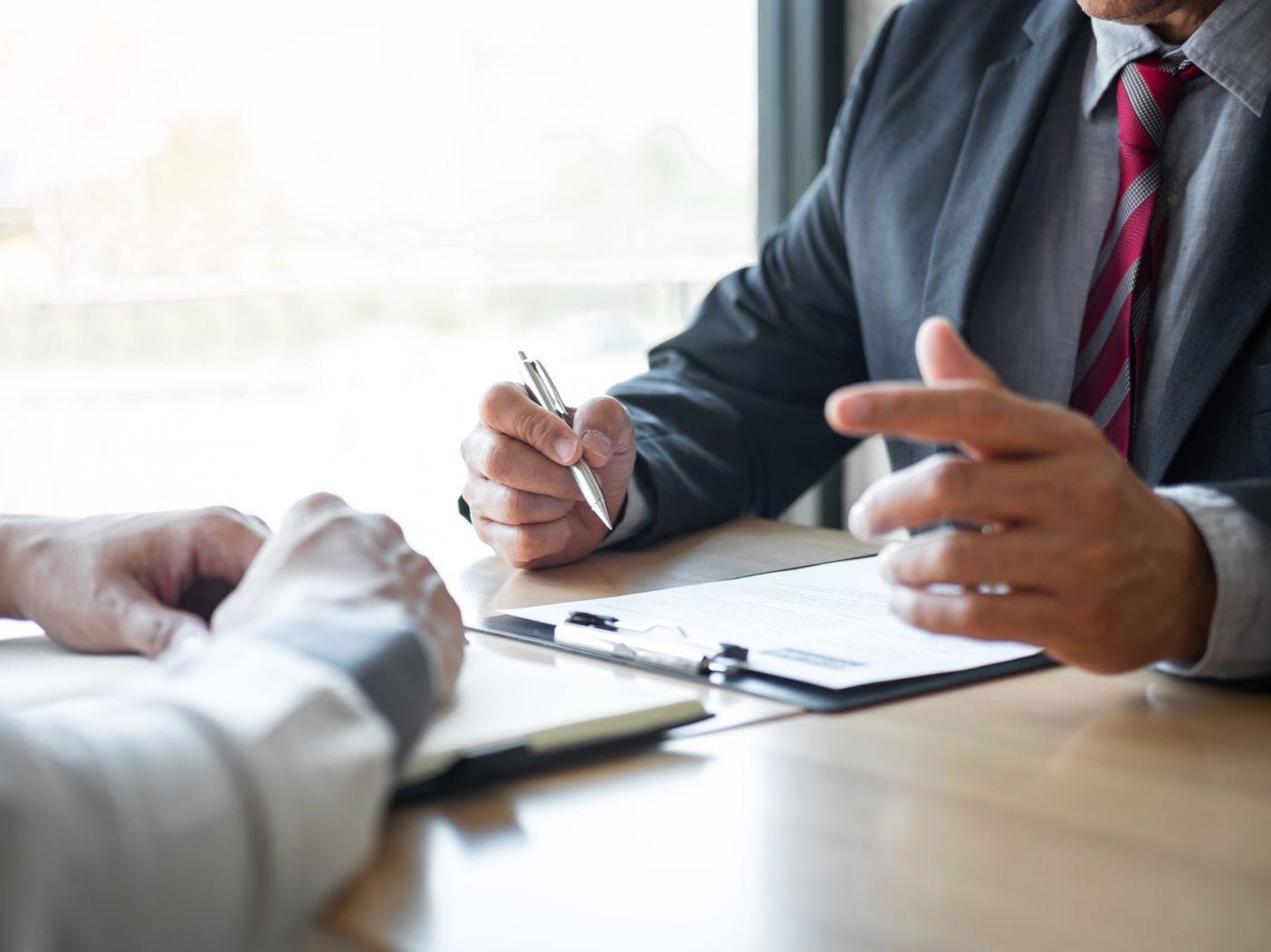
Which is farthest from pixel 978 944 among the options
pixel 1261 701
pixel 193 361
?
pixel 193 361

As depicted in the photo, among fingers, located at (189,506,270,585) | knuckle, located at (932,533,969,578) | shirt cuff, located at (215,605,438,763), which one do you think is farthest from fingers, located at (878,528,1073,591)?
fingers, located at (189,506,270,585)

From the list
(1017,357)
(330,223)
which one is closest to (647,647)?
(1017,357)

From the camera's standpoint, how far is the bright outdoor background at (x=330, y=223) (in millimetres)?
3014

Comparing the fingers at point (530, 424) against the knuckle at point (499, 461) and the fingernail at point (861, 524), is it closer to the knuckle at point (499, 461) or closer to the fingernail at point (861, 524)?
the knuckle at point (499, 461)

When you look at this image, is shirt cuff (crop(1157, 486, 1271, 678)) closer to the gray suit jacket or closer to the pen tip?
the gray suit jacket

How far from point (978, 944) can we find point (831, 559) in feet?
2.14

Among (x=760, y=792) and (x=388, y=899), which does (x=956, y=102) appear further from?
(x=388, y=899)

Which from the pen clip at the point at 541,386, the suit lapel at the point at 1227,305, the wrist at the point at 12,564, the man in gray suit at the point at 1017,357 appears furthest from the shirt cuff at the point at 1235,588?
the wrist at the point at 12,564

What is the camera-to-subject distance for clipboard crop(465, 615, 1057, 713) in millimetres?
659

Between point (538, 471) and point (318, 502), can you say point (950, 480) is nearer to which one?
point (318, 502)

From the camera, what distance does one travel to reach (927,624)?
0.62 meters

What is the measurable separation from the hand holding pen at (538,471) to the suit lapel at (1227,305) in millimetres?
529

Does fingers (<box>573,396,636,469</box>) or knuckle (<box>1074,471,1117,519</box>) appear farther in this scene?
fingers (<box>573,396,636,469</box>)

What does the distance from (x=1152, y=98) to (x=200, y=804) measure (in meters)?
1.16
